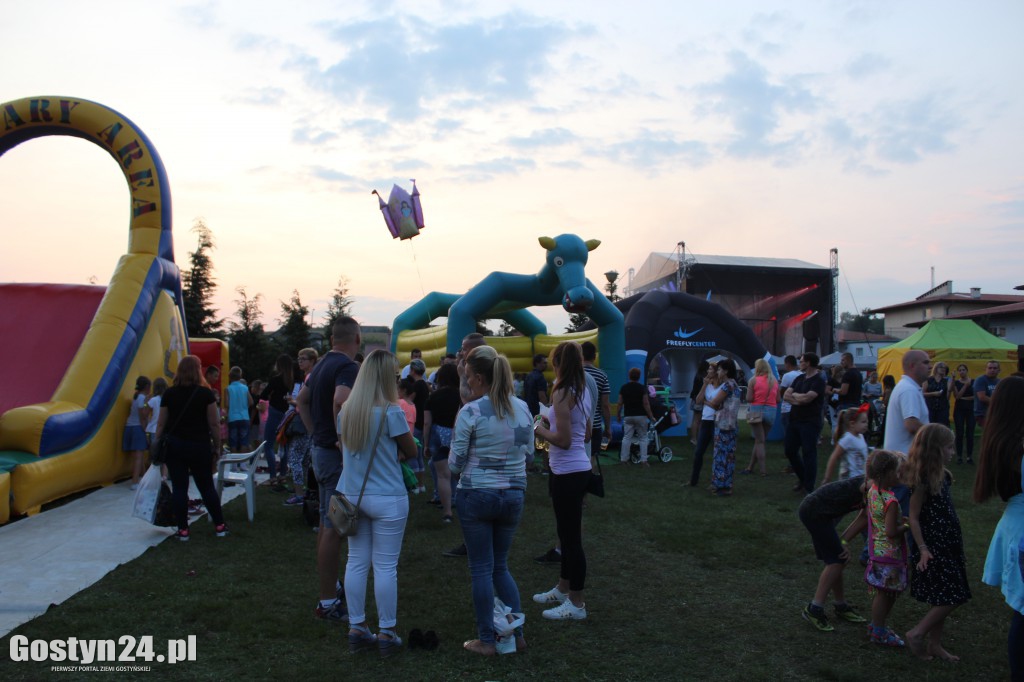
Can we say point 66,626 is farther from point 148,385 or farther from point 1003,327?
point 1003,327

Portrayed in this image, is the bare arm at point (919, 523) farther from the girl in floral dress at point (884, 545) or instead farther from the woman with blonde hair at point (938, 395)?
the woman with blonde hair at point (938, 395)

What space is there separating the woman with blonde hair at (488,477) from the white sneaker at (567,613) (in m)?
0.54

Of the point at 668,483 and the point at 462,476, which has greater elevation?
the point at 462,476

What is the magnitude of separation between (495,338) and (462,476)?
12499 mm

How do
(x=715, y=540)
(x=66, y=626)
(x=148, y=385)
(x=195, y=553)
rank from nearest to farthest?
(x=66, y=626)
(x=195, y=553)
(x=715, y=540)
(x=148, y=385)

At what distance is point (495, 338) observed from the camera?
53.9 ft

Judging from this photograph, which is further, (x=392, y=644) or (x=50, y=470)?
(x=50, y=470)

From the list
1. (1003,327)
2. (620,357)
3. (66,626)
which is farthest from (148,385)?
(1003,327)

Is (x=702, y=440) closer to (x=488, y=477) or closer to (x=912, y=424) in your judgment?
(x=912, y=424)

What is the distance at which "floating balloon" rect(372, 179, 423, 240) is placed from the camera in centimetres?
1301

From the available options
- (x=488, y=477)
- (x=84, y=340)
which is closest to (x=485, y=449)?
(x=488, y=477)

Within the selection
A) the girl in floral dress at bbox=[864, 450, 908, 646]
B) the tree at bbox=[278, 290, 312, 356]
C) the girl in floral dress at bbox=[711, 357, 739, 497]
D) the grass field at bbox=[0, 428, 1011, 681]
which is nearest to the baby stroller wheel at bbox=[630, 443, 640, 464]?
the girl in floral dress at bbox=[711, 357, 739, 497]

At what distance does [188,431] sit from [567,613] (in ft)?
11.9

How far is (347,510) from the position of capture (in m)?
3.94
